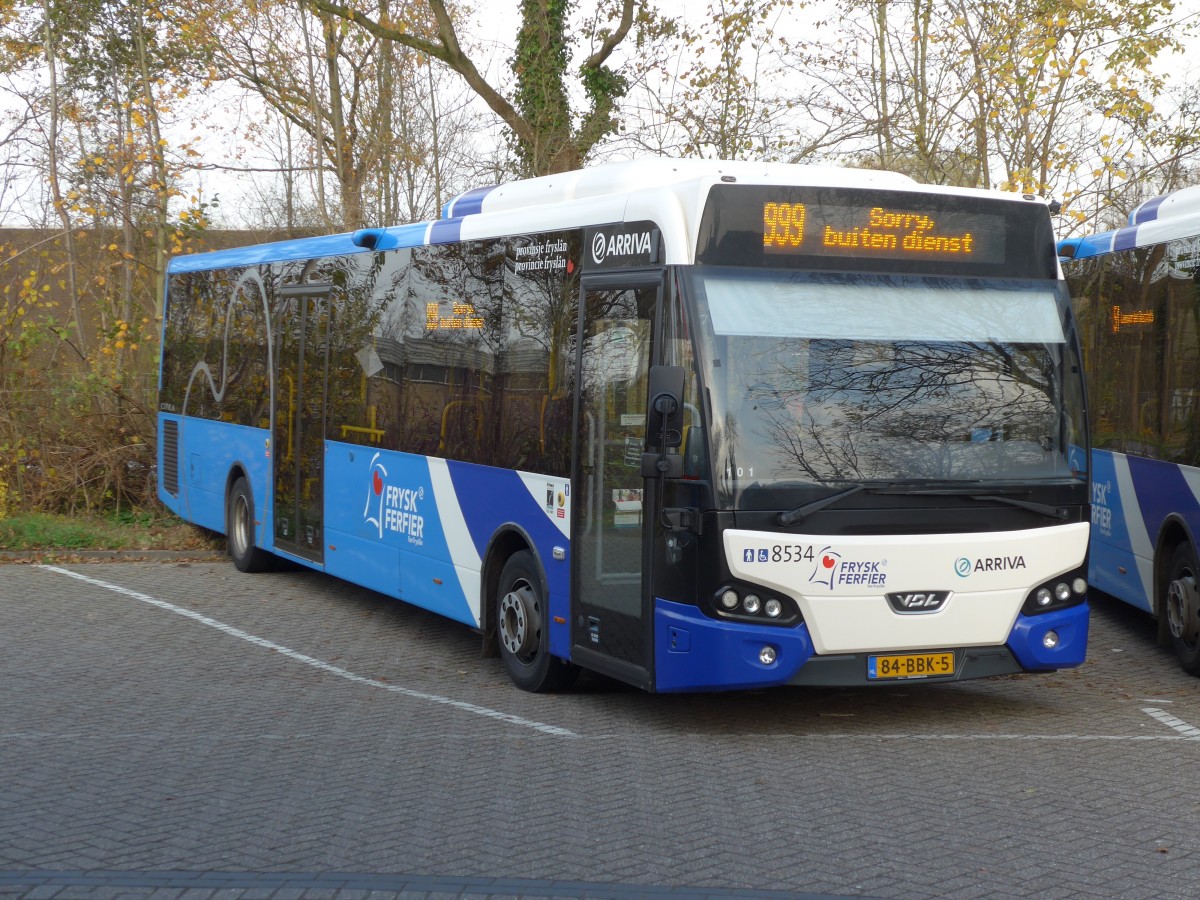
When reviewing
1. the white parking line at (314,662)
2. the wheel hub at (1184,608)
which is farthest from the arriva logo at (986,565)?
the wheel hub at (1184,608)

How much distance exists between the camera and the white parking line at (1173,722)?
820cm

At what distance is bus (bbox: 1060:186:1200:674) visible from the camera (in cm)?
1002

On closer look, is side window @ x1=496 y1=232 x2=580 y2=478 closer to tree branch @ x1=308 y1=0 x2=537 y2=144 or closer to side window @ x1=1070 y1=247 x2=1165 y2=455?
side window @ x1=1070 y1=247 x2=1165 y2=455

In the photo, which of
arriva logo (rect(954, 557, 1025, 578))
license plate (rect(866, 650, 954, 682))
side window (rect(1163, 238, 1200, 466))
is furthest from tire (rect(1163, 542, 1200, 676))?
license plate (rect(866, 650, 954, 682))

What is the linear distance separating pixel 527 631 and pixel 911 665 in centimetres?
250

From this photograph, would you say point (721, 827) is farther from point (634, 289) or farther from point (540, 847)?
point (634, 289)

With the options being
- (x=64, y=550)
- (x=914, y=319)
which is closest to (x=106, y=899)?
(x=914, y=319)

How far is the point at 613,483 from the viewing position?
8.20 meters

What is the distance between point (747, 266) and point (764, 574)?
5.27ft

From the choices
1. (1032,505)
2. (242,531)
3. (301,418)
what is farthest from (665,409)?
(242,531)

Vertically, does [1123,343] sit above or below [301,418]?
above

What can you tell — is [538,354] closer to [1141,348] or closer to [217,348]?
[1141,348]

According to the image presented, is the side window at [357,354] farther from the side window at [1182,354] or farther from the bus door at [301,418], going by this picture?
the side window at [1182,354]

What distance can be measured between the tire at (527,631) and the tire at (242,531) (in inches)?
221
